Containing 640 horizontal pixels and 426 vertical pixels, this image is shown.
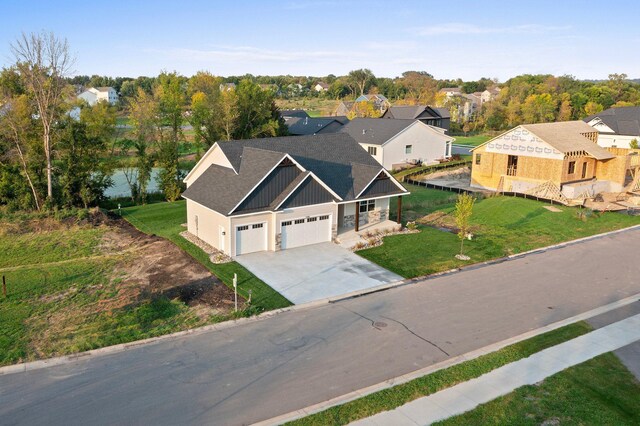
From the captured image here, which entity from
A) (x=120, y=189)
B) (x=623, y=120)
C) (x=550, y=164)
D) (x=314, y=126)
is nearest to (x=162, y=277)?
(x=120, y=189)

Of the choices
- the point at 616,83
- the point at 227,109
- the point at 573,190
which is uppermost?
the point at 616,83

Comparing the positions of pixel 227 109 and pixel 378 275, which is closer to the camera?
pixel 378 275

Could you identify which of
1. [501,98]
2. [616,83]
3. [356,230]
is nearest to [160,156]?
[356,230]

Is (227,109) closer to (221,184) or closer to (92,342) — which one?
→ (221,184)

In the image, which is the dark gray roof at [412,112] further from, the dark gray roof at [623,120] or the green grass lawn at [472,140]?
the dark gray roof at [623,120]

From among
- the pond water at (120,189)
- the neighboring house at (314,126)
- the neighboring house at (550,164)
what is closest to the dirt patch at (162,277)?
the pond water at (120,189)

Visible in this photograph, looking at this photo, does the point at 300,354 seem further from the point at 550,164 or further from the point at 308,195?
the point at 550,164

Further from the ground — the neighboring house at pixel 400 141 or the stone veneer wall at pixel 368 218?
the neighboring house at pixel 400 141
